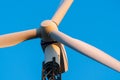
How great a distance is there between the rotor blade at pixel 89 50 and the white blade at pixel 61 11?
249cm

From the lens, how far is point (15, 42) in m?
29.7

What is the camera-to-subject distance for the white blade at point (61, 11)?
3109cm

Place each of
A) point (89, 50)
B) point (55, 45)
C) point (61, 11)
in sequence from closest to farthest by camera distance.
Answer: point (89, 50) → point (55, 45) → point (61, 11)

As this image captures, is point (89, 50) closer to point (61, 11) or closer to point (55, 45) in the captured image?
point (55, 45)

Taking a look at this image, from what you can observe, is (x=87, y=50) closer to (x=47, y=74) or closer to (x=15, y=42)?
(x=47, y=74)

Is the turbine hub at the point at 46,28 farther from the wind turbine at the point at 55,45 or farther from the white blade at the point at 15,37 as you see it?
the white blade at the point at 15,37

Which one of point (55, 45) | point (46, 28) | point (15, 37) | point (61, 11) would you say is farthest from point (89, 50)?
point (61, 11)

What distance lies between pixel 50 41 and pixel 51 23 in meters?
1.22

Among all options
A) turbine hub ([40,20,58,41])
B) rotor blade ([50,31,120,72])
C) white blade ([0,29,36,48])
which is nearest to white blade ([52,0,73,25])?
turbine hub ([40,20,58,41])

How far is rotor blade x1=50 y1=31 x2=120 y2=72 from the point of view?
24.7m

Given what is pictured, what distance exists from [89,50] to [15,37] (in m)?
6.05

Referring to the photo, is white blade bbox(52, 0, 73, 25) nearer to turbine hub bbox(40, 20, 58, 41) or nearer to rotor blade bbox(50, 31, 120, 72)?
turbine hub bbox(40, 20, 58, 41)

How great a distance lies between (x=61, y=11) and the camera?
31.8m

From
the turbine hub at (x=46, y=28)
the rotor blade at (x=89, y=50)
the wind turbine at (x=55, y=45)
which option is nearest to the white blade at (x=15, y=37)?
the wind turbine at (x=55, y=45)
